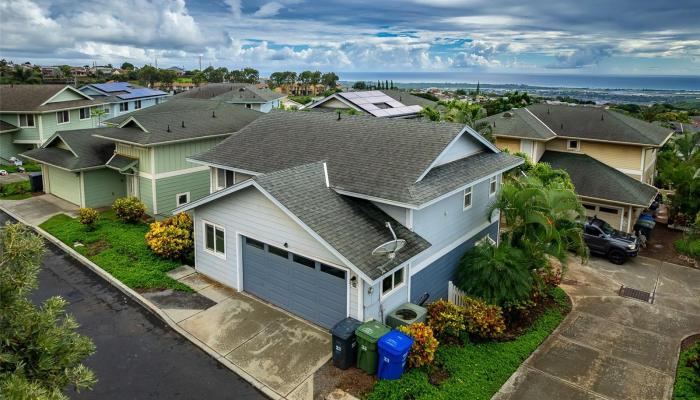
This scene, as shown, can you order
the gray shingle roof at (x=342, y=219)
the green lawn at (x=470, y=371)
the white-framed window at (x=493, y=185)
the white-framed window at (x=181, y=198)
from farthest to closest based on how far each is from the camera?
the white-framed window at (x=181, y=198) → the white-framed window at (x=493, y=185) → the gray shingle roof at (x=342, y=219) → the green lawn at (x=470, y=371)

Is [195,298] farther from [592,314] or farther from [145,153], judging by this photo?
[592,314]

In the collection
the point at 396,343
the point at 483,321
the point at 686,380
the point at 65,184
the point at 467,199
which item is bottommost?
the point at 686,380

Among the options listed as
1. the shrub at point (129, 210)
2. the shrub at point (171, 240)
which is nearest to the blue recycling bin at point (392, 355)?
the shrub at point (171, 240)

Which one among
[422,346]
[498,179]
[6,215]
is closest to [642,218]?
[498,179]

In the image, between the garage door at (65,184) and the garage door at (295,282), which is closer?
the garage door at (295,282)

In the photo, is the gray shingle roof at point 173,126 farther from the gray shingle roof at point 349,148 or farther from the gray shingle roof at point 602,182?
the gray shingle roof at point 602,182

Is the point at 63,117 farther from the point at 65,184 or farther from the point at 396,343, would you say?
the point at 396,343

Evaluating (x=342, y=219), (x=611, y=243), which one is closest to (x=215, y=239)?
(x=342, y=219)
